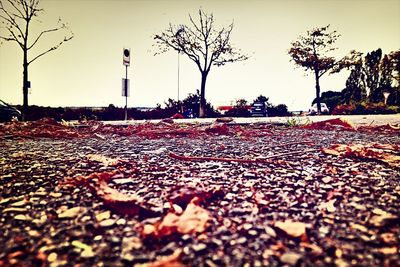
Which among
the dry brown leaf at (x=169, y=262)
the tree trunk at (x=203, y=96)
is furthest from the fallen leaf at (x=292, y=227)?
the tree trunk at (x=203, y=96)

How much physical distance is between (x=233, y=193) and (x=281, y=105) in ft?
80.0

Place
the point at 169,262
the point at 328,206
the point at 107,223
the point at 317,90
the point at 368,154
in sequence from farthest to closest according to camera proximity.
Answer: the point at 317,90
the point at 368,154
the point at 328,206
the point at 107,223
the point at 169,262

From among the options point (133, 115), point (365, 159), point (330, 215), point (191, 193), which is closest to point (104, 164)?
point (191, 193)

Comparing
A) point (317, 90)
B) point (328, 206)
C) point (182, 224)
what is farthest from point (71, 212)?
point (317, 90)

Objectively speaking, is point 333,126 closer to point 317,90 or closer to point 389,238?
point 389,238

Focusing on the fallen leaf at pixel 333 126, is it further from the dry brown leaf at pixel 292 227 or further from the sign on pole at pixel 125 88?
the sign on pole at pixel 125 88

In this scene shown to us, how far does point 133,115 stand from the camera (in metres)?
17.3

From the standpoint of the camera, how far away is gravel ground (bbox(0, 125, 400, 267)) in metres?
0.92

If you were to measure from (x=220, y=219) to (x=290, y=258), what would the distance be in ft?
1.12

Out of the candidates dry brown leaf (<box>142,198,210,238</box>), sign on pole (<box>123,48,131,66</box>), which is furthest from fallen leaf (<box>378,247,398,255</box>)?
sign on pole (<box>123,48,131,66</box>)

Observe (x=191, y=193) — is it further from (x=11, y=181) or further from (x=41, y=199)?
(x=11, y=181)

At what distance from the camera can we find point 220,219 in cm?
116

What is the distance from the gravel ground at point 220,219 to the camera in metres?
0.92

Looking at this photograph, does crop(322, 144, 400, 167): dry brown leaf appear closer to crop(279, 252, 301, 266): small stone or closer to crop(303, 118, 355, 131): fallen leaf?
crop(279, 252, 301, 266): small stone
